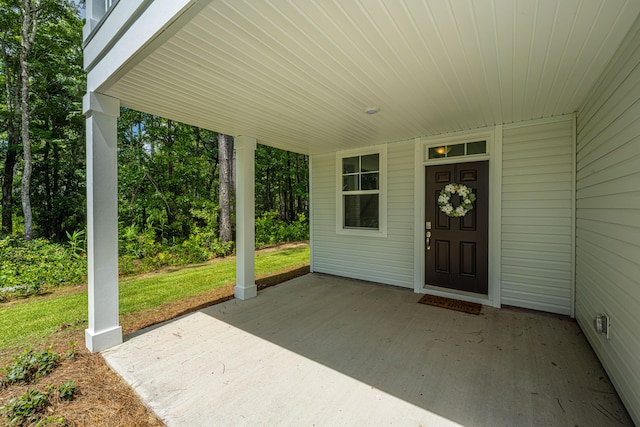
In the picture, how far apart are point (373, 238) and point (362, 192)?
89cm

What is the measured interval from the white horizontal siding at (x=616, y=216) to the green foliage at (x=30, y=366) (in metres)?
4.23

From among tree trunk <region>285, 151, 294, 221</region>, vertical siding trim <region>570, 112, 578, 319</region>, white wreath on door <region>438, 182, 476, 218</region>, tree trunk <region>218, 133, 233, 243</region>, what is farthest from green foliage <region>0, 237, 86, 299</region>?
tree trunk <region>285, 151, 294, 221</region>

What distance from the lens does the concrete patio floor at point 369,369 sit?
1.73 m

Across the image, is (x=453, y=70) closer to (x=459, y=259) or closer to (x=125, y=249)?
(x=459, y=259)

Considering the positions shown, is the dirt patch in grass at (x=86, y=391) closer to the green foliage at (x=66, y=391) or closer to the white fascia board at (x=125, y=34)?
the green foliage at (x=66, y=391)

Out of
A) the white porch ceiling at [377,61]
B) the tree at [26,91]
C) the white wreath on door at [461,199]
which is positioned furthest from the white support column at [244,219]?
the tree at [26,91]

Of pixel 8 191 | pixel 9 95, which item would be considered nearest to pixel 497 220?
pixel 9 95

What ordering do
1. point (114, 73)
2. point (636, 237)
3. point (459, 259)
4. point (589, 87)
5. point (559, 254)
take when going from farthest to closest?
point (459, 259) < point (559, 254) < point (589, 87) < point (114, 73) < point (636, 237)

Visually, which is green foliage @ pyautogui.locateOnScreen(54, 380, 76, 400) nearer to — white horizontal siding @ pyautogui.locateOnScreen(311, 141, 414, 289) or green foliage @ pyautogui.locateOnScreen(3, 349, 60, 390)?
green foliage @ pyautogui.locateOnScreen(3, 349, 60, 390)

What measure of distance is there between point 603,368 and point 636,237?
130 centimetres

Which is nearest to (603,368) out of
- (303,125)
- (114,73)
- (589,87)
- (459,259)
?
(459,259)

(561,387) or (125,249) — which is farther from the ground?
(125,249)

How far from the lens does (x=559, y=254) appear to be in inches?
128

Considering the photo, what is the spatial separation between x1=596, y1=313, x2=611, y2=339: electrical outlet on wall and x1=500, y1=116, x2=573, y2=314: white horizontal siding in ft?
3.85
